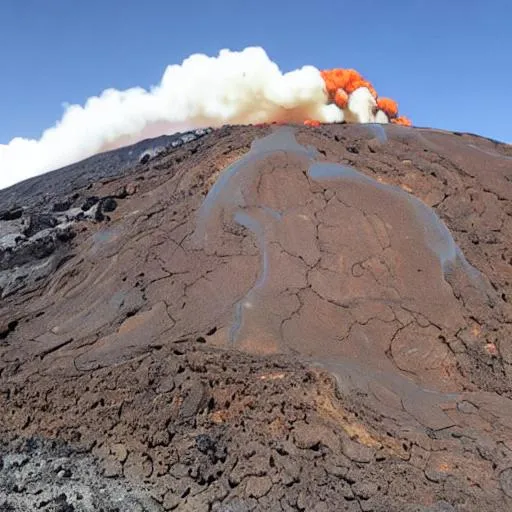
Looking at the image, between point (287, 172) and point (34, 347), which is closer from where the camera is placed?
point (34, 347)

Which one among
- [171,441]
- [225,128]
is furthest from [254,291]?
[225,128]

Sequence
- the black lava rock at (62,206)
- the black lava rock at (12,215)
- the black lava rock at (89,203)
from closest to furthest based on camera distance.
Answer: the black lava rock at (89,203), the black lava rock at (62,206), the black lava rock at (12,215)

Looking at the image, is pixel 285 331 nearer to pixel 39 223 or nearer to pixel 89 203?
pixel 89 203

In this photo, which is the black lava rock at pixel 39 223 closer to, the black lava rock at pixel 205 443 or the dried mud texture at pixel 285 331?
the dried mud texture at pixel 285 331

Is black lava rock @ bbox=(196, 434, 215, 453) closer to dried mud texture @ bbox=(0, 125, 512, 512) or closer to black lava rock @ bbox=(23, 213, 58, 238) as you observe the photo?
dried mud texture @ bbox=(0, 125, 512, 512)

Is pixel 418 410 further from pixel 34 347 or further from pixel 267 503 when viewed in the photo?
pixel 34 347

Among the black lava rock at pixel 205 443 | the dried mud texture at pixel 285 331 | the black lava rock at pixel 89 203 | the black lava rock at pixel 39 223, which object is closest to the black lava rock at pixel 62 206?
the black lava rock at pixel 39 223

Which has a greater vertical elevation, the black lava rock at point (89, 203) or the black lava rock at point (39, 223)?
the black lava rock at point (89, 203)

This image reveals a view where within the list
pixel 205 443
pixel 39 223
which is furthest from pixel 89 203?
pixel 205 443
